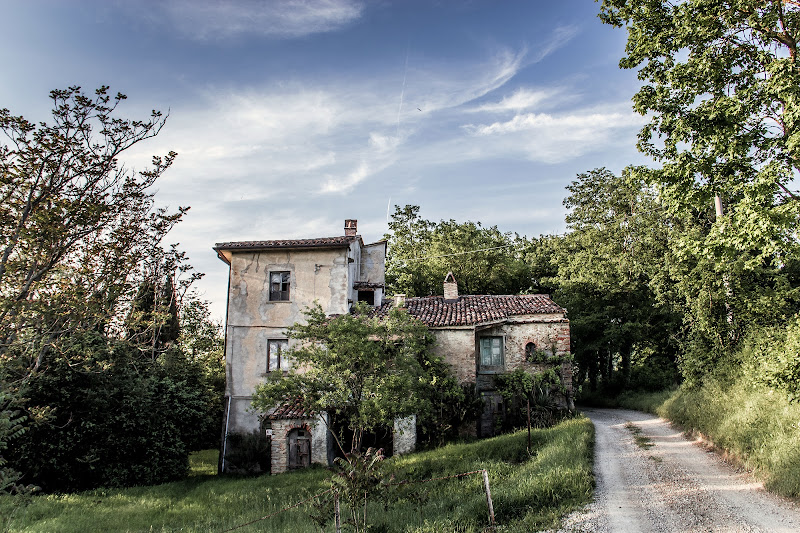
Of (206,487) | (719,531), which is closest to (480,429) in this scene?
(206,487)

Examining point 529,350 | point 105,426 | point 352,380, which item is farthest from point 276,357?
point 529,350

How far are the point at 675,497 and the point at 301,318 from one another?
14.6 meters

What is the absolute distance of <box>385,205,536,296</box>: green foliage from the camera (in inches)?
1273

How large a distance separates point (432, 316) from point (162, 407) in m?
10.7

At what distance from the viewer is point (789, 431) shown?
32.6 feet

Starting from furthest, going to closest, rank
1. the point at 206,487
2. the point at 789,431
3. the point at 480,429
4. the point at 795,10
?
the point at 480,429, the point at 206,487, the point at 795,10, the point at 789,431

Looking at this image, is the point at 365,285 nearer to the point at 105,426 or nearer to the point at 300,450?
the point at 300,450

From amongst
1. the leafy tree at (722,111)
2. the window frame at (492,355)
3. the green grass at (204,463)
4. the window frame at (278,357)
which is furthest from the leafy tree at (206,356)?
the leafy tree at (722,111)

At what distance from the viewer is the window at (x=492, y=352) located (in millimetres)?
19594

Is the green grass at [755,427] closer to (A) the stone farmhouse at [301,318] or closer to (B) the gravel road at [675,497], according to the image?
(B) the gravel road at [675,497]

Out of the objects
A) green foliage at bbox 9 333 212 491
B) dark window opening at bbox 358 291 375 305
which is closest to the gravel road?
dark window opening at bbox 358 291 375 305

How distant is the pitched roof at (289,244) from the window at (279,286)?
1.27m

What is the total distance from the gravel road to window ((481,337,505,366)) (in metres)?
6.31

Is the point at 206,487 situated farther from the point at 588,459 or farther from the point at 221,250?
the point at 588,459
